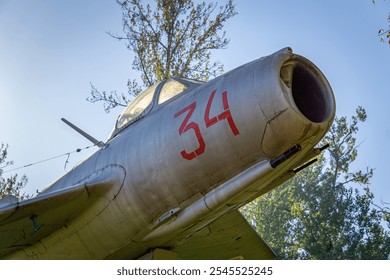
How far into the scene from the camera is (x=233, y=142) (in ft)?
20.5

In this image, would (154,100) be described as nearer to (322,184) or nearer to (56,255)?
(56,255)

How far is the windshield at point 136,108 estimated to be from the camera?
25.9 feet

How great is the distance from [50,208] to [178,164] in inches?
68.3

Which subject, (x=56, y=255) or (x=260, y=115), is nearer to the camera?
(x=260, y=115)

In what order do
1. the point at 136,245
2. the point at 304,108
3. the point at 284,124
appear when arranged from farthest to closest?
the point at 136,245 → the point at 304,108 → the point at 284,124

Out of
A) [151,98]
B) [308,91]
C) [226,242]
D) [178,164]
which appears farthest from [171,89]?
[226,242]

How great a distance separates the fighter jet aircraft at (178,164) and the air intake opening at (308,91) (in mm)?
10

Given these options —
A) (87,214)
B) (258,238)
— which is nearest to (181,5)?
(258,238)

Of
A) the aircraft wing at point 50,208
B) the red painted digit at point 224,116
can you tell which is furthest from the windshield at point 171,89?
the red painted digit at point 224,116

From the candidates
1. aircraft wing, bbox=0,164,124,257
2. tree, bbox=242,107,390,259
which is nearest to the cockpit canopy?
aircraft wing, bbox=0,164,124,257

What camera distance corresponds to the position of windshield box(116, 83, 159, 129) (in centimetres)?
790

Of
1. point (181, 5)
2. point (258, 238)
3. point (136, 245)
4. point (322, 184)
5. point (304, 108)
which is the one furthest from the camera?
point (322, 184)

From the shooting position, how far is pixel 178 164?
21.7 ft

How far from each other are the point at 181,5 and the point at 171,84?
11593mm
